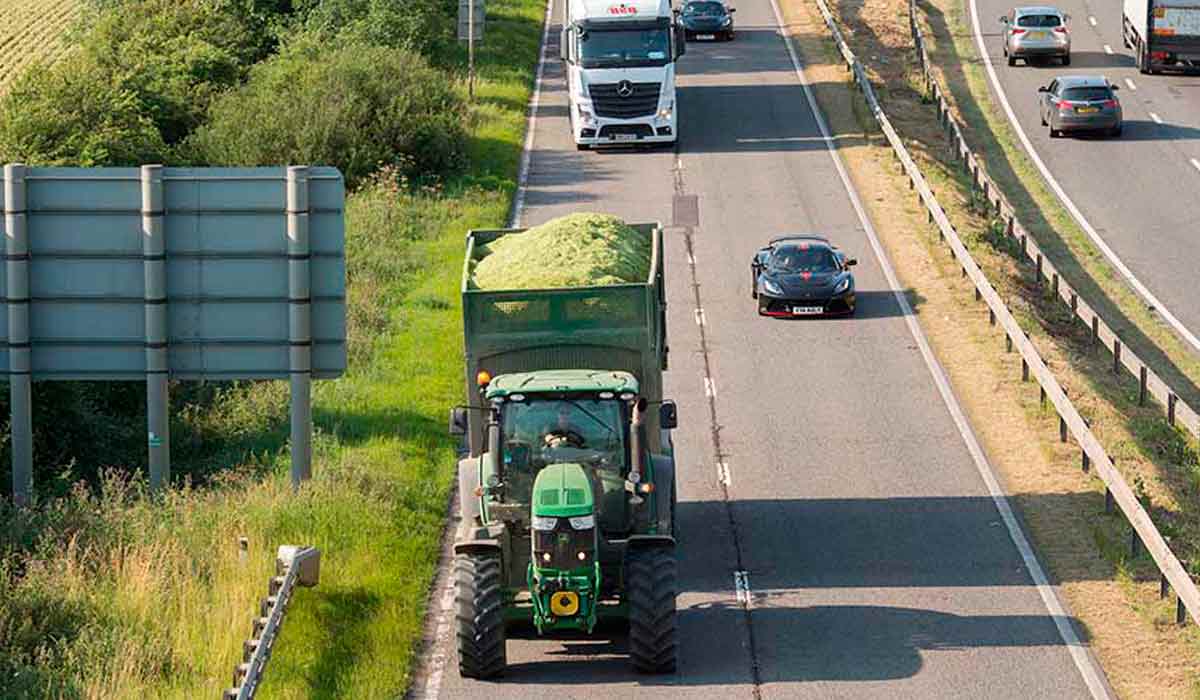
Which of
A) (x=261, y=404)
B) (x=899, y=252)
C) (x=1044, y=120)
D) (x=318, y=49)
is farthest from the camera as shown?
(x=1044, y=120)

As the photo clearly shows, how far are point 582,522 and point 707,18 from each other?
53.3 metres

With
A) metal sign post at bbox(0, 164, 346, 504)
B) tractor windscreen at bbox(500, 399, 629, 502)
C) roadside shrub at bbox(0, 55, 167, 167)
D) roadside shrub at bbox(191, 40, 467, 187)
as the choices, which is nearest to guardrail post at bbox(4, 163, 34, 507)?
metal sign post at bbox(0, 164, 346, 504)

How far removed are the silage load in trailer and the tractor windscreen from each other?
2497 mm

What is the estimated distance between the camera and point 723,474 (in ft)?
88.1

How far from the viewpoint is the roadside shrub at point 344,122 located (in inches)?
1853

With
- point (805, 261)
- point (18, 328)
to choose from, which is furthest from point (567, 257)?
point (805, 261)

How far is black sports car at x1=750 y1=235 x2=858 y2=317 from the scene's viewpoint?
36188mm

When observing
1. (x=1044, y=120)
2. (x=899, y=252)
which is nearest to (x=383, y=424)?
(x=899, y=252)

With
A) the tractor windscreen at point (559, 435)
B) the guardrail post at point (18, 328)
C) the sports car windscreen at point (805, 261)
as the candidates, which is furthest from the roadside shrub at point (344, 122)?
the tractor windscreen at point (559, 435)

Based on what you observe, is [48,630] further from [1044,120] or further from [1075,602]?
[1044,120]

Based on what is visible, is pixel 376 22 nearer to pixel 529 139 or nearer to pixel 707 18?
pixel 529 139

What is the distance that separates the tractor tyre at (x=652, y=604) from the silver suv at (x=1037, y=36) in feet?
167

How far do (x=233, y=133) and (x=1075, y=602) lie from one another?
100 feet

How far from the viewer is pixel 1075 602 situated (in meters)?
21.8
